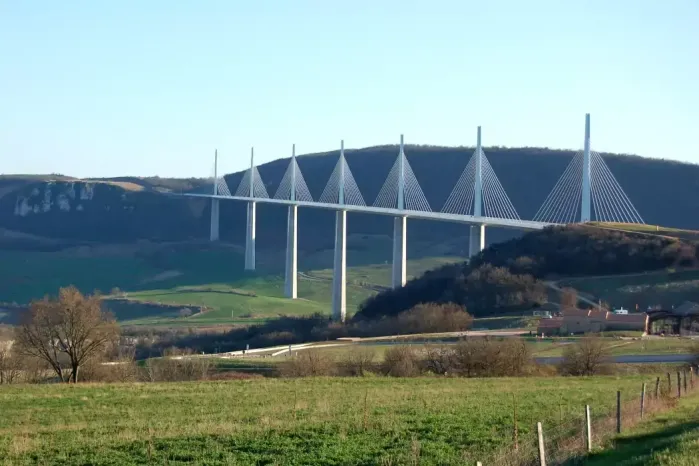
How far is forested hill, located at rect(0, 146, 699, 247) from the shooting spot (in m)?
123

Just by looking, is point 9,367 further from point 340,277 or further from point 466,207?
point 466,207

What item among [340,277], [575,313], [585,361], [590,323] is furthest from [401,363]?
[340,277]

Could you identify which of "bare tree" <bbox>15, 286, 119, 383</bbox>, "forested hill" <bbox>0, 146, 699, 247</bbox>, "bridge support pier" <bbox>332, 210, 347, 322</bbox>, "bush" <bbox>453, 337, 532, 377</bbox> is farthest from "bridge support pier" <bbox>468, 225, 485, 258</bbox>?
"forested hill" <bbox>0, 146, 699, 247</bbox>

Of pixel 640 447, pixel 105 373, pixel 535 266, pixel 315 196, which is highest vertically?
pixel 315 196

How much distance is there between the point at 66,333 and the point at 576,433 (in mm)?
18528

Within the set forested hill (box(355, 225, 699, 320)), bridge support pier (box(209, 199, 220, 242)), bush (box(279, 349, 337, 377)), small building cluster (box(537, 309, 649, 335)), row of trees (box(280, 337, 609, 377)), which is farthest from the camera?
bridge support pier (box(209, 199, 220, 242))

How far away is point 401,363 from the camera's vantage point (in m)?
30.2

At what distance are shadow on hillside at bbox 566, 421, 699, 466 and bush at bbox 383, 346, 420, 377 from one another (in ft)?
54.3

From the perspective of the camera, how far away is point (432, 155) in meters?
148

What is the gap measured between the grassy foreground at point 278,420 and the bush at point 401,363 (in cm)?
548

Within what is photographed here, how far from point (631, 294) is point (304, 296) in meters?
36.8

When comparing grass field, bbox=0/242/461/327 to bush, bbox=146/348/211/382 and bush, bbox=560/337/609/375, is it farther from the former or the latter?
bush, bbox=560/337/609/375

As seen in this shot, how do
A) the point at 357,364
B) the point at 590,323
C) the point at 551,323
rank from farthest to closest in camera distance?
the point at 590,323 → the point at 551,323 → the point at 357,364

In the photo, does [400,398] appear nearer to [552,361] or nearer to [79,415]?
[79,415]
